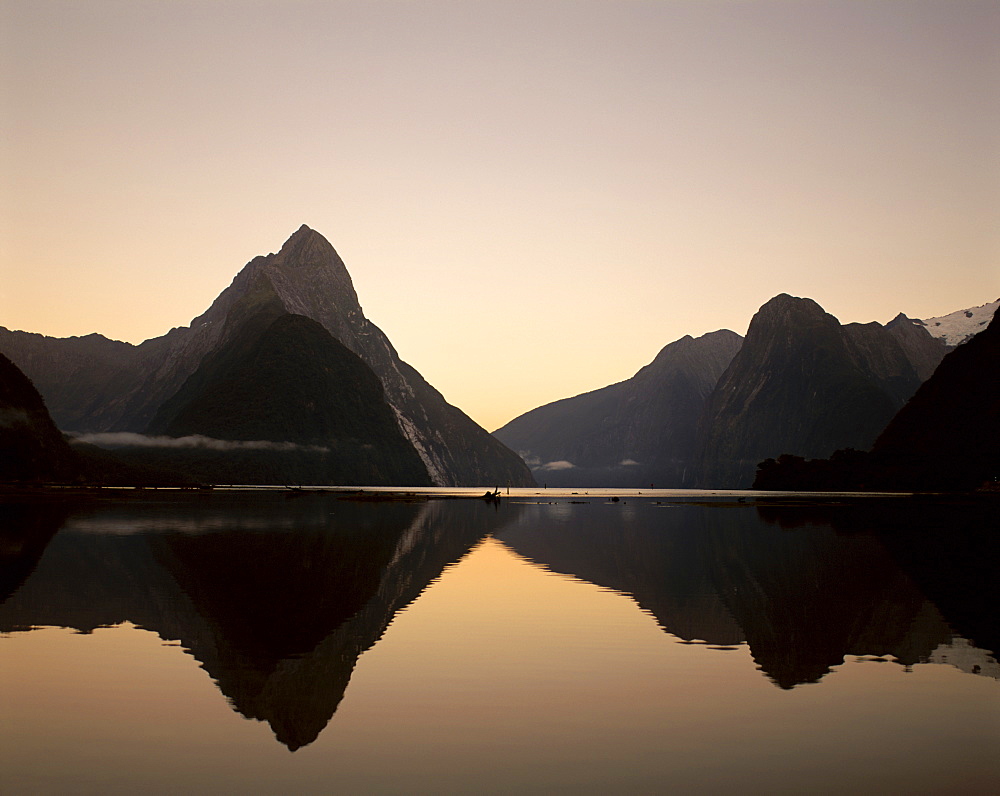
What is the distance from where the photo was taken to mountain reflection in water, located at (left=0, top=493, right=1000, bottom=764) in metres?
27.9

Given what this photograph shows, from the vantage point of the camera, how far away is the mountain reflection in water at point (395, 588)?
27875mm

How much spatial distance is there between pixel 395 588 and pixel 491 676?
20.2 m

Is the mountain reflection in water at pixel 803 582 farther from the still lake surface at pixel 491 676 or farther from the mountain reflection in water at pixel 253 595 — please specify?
the mountain reflection in water at pixel 253 595

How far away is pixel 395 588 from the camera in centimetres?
4559

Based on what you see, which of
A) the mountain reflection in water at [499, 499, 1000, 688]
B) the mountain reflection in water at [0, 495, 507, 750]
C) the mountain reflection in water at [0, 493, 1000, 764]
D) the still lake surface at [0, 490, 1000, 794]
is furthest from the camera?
the mountain reflection in water at [499, 499, 1000, 688]

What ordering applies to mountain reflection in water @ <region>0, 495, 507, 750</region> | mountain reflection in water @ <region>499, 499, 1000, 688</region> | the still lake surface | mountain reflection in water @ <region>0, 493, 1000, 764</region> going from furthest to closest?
mountain reflection in water @ <region>499, 499, 1000, 688</region> → mountain reflection in water @ <region>0, 493, 1000, 764</region> → mountain reflection in water @ <region>0, 495, 507, 750</region> → the still lake surface

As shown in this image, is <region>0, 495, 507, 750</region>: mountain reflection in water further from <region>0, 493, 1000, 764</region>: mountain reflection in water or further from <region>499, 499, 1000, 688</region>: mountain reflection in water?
<region>499, 499, 1000, 688</region>: mountain reflection in water

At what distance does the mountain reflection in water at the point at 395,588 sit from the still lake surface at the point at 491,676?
190 millimetres

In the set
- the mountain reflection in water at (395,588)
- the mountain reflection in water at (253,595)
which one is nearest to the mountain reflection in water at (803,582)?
the mountain reflection in water at (395,588)

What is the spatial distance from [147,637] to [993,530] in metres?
83.1

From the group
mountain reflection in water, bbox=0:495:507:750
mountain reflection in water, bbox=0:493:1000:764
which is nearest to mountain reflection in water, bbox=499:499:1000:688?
mountain reflection in water, bbox=0:493:1000:764

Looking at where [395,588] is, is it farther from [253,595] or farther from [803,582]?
[803,582]

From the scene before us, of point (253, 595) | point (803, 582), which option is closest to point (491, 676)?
point (253, 595)

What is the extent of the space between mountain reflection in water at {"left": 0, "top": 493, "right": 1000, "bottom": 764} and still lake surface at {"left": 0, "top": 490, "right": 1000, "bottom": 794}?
190 millimetres
